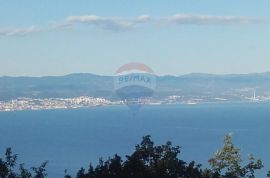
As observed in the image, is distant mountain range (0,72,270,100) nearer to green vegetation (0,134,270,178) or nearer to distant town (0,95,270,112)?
distant town (0,95,270,112)

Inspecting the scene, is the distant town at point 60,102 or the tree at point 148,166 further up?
the distant town at point 60,102

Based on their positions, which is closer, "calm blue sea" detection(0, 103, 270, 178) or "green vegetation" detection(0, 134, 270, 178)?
"green vegetation" detection(0, 134, 270, 178)

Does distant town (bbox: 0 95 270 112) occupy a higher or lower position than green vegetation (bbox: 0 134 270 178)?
higher

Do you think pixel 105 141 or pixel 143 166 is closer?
pixel 143 166

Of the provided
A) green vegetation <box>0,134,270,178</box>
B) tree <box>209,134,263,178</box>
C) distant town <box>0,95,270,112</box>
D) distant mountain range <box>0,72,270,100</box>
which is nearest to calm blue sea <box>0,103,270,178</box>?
tree <box>209,134,263,178</box>

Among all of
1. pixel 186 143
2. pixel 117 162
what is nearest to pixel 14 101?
pixel 186 143

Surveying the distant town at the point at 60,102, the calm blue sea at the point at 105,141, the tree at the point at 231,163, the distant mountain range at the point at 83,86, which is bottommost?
the calm blue sea at the point at 105,141

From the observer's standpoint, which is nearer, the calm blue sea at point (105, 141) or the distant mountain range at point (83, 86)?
the calm blue sea at point (105, 141)

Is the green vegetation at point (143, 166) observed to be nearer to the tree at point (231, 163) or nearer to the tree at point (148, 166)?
the tree at point (148, 166)

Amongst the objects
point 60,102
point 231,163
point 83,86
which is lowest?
point 231,163

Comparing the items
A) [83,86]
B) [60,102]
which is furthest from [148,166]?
[60,102]

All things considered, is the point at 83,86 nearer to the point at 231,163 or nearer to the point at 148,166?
the point at 231,163

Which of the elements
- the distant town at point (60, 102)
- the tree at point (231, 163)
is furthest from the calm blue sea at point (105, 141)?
the distant town at point (60, 102)
